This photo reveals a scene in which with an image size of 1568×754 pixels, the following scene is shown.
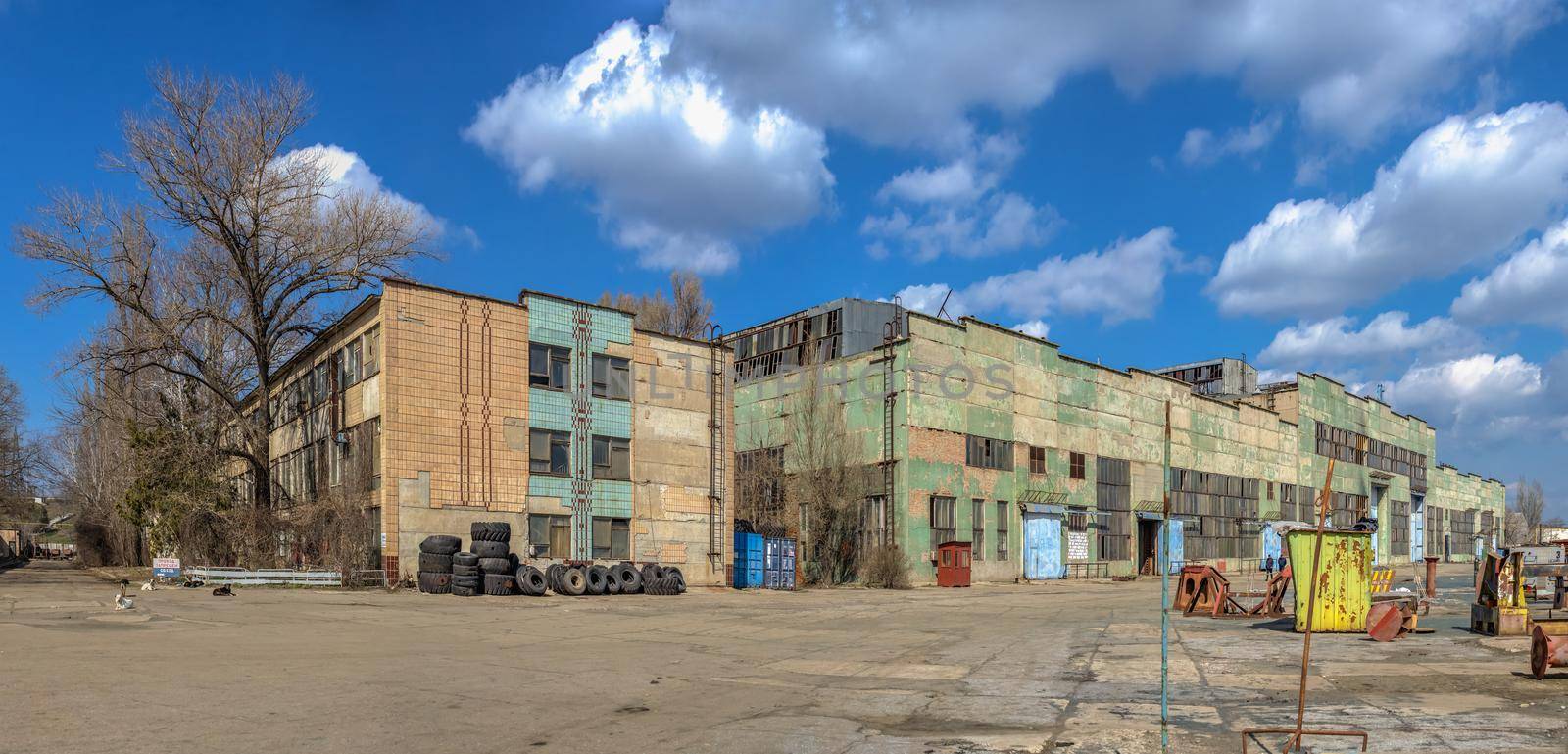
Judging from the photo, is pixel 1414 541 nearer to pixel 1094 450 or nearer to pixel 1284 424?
pixel 1284 424

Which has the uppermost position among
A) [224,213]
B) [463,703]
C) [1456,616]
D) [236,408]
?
[224,213]

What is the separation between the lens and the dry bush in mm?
41375

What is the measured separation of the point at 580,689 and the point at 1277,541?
225 feet

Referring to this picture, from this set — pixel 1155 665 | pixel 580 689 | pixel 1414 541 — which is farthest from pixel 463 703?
pixel 1414 541

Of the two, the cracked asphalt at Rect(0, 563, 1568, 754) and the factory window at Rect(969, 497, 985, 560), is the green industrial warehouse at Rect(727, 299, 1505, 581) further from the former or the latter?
the cracked asphalt at Rect(0, 563, 1568, 754)

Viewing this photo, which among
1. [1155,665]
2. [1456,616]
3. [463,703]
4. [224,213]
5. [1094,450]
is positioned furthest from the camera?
[1094,450]

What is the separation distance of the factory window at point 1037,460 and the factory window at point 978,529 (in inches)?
170

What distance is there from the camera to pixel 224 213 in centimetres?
3678

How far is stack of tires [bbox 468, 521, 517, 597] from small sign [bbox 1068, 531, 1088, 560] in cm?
3023

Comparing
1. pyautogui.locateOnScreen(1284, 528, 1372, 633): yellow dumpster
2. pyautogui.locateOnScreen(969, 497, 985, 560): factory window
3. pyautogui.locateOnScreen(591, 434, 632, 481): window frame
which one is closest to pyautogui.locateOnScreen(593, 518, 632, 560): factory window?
pyautogui.locateOnScreen(591, 434, 632, 481): window frame

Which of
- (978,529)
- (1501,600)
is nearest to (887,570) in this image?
(978,529)

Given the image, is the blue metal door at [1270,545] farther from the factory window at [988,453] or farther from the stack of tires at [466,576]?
the stack of tires at [466,576]

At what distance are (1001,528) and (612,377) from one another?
2099 cm

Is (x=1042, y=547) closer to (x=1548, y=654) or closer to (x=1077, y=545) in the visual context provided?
(x=1077, y=545)
